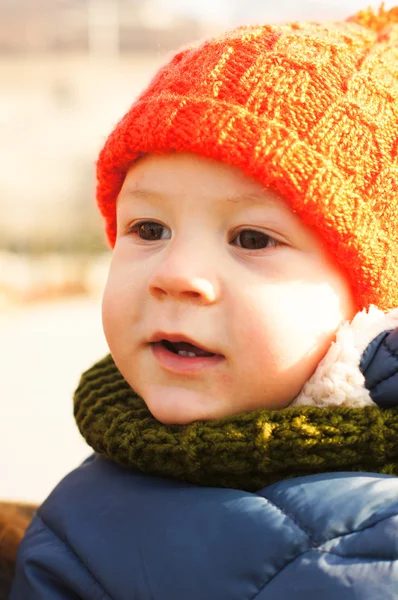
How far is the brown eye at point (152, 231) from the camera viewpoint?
1.07 metres

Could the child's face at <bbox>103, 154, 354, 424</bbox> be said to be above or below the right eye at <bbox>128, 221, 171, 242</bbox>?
below

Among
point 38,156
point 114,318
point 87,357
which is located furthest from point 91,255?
point 114,318

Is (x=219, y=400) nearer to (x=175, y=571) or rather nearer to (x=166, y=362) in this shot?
(x=166, y=362)

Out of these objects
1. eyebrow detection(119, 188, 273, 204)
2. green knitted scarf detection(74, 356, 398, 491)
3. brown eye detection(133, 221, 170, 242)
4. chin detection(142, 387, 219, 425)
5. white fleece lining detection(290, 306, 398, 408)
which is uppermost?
eyebrow detection(119, 188, 273, 204)

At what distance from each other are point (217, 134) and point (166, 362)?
31cm

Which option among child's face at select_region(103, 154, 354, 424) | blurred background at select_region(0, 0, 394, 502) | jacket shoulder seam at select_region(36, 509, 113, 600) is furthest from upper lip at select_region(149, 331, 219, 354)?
blurred background at select_region(0, 0, 394, 502)

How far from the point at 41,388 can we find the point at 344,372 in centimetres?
272

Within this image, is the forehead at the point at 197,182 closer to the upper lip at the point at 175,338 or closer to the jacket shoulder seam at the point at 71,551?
the upper lip at the point at 175,338

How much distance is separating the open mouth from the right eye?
0.15m

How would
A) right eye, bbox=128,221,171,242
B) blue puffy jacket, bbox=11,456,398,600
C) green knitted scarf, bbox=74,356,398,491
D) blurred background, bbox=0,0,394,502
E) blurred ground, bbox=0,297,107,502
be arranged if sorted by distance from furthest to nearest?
blurred background, bbox=0,0,394,502 < blurred ground, bbox=0,297,107,502 < right eye, bbox=128,221,171,242 < green knitted scarf, bbox=74,356,398,491 < blue puffy jacket, bbox=11,456,398,600

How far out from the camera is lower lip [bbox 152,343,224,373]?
979mm

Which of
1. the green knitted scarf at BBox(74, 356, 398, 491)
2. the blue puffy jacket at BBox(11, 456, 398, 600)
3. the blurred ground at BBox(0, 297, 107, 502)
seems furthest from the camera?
the blurred ground at BBox(0, 297, 107, 502)

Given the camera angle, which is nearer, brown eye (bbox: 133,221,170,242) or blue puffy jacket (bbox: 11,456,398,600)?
blue puffy jacket (bbox: 11,456,398,600)

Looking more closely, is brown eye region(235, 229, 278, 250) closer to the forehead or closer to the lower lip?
the forehead
